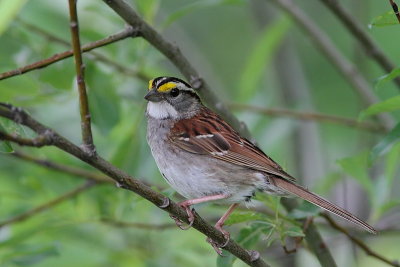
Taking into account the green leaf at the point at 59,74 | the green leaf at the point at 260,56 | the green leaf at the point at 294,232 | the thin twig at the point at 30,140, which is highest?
the green leaf at the point at 260,56

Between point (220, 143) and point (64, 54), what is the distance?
1.35m

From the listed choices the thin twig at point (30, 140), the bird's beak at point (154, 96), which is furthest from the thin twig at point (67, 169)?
the thin twig at point (30, 140)

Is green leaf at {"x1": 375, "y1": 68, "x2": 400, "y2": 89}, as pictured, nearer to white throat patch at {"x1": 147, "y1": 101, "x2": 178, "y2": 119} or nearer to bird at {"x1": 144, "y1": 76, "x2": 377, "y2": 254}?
bird at {"x1": 144, "y1": 76, "x2": 377, "y2": 254}

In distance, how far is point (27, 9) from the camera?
534cm

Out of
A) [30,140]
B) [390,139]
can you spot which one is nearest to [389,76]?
[390,139]

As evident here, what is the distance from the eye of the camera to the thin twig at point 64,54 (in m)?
3.36

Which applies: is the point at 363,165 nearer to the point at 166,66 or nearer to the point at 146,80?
the point at 146,80

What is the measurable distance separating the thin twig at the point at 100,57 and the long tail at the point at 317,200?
4.47 feet

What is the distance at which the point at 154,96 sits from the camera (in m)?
4.73

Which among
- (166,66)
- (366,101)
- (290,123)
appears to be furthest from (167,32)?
(366,101)

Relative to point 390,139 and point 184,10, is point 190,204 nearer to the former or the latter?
point 390,139

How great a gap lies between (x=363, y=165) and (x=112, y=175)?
2072mm

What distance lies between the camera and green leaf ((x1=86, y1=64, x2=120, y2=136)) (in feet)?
15.0

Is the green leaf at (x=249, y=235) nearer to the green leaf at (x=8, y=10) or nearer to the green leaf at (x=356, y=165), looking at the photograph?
the green leaf at (x=356, y=165)
